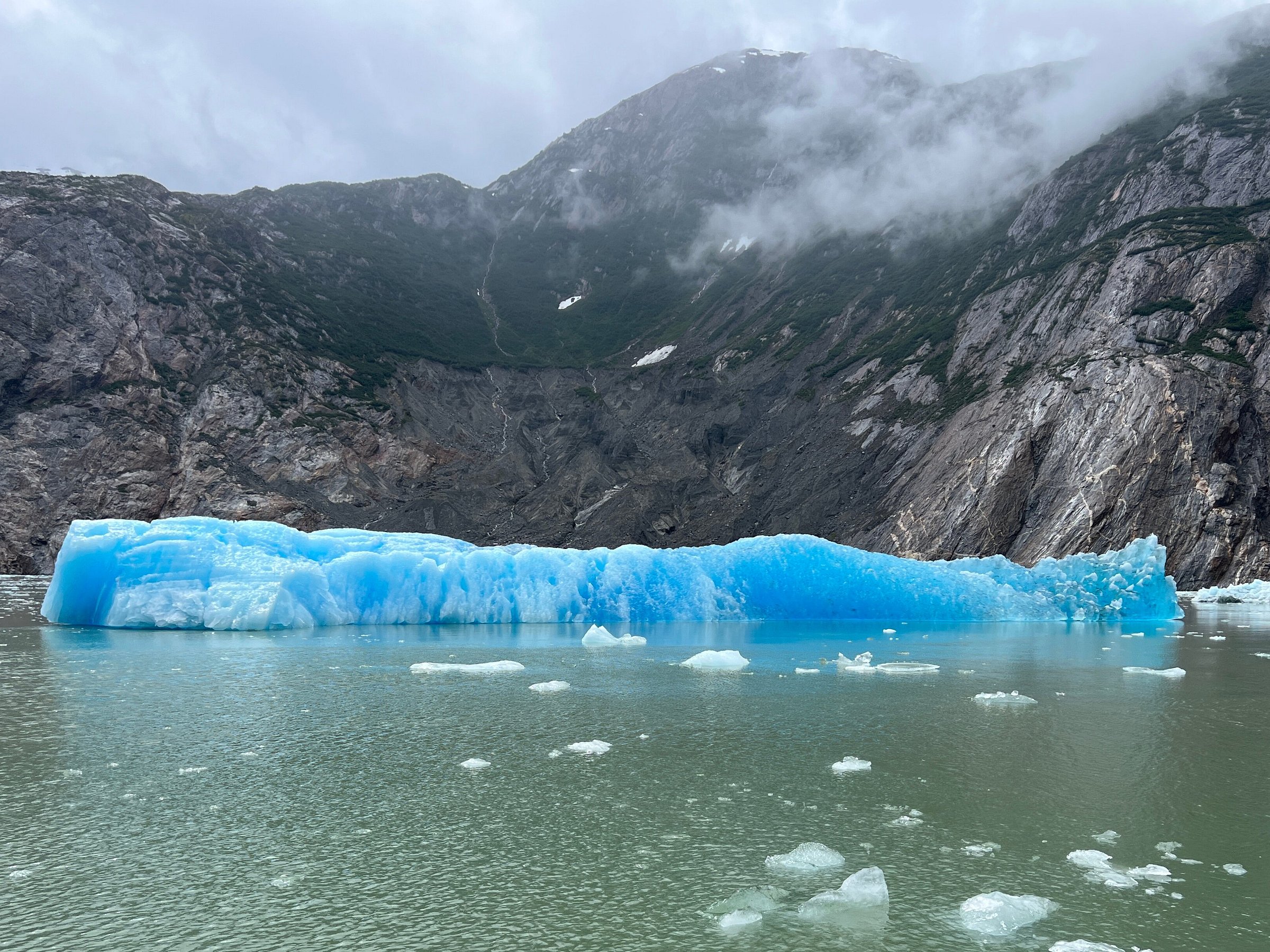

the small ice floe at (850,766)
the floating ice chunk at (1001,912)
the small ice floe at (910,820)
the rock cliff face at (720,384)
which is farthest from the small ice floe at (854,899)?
the rock cliff face at (720,384)

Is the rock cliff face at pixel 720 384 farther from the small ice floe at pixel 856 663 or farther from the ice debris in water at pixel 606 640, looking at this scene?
the ice debris in water at pixel 606 640

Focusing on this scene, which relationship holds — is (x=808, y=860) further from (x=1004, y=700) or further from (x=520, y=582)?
(x=520, y=582)

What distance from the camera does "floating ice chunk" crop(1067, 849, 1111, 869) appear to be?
179 inches

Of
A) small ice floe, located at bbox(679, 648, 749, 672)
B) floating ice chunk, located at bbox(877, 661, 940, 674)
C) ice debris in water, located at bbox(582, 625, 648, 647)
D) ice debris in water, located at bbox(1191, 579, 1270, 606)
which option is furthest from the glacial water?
ice debris in water, located at bbox(1191, 579, 1270, 606)

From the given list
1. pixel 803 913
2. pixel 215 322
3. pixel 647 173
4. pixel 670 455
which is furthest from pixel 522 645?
pixel 647 173

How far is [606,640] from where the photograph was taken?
16016mm

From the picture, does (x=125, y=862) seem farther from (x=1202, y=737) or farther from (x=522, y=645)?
(x=522, y=645)

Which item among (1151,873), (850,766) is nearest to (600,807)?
(850,766)

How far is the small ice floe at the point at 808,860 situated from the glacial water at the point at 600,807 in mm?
77

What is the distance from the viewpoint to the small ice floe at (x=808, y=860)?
4488 mm

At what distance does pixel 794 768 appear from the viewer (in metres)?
6.52

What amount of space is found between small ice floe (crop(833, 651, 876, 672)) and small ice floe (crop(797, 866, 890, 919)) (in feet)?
27.1

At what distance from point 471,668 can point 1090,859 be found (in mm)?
8651

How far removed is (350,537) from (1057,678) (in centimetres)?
1638
